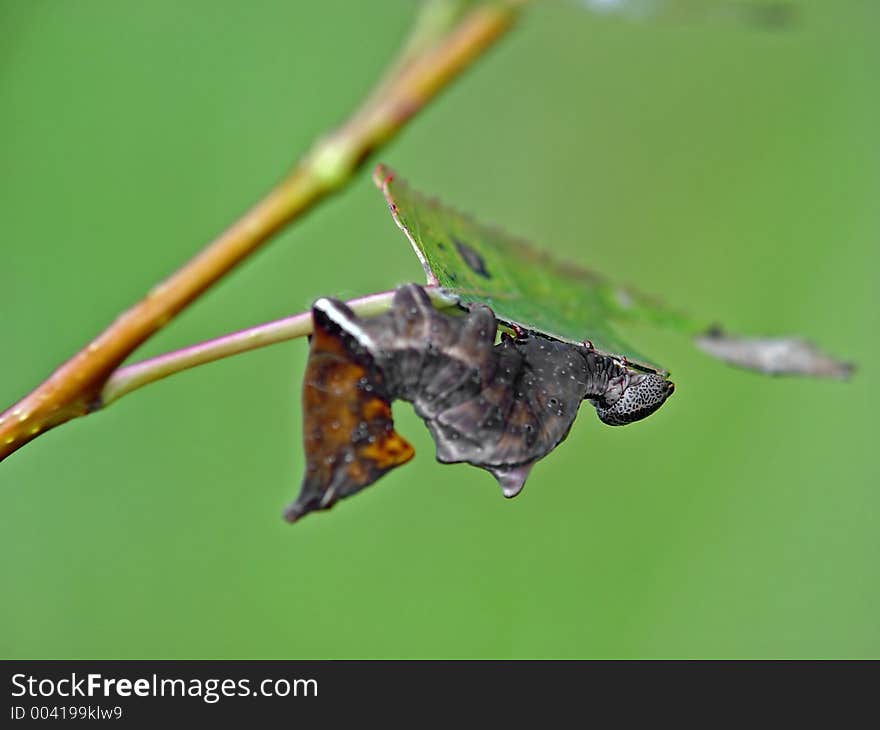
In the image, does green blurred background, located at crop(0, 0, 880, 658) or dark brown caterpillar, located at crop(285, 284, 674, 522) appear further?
green blurred background, located at crop(0, 0, 880, 658)

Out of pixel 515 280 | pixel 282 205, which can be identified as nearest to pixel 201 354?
pixel 282 205

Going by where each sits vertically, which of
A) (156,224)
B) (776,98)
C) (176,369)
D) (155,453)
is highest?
(776,98)

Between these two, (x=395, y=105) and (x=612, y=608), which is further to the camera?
(x=612, y=608)

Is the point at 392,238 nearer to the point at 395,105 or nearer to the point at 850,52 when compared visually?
the point at 850,52

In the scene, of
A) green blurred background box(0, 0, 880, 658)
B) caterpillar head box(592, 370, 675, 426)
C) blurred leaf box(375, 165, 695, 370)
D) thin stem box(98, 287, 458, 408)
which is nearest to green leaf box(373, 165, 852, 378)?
blurred leaf box(375, 165, 695, 370)

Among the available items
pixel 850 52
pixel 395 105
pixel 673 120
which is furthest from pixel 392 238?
pixel 395 105

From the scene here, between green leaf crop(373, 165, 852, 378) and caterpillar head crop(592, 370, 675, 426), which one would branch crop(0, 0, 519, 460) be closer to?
green leaf crop(373, 165, 852, 378)
